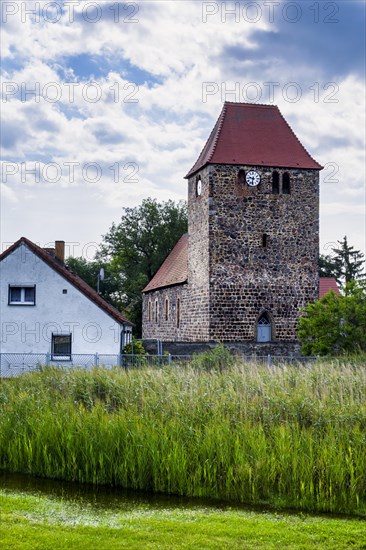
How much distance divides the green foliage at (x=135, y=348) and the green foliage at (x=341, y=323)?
6696mm

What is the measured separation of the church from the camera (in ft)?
113

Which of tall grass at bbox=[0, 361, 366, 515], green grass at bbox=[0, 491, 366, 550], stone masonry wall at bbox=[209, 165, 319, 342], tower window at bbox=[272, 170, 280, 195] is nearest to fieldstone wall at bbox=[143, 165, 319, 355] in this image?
stone masonry wall at bbox=[209, 165, 319, 342]

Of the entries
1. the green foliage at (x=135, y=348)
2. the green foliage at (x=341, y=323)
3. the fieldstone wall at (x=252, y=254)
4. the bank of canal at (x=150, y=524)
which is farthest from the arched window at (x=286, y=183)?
the bank of canal at (x=150, y=524)

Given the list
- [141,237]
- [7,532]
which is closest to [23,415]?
[7,532]

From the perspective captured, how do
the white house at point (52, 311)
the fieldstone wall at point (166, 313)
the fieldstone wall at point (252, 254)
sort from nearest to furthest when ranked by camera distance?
the white house at point (52, 311) → the fieldstone wall at point (252, 254) → the fieldstone wall at point (166, 313)

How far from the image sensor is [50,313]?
28.6 meters

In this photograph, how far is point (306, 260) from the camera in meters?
35.7

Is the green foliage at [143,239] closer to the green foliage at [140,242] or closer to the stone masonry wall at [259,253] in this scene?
the green foliage at [140,242]

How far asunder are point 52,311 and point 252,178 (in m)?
12.0

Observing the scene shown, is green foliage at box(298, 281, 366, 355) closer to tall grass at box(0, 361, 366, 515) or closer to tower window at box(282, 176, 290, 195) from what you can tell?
tower window at box(282, 176, 290, 195)

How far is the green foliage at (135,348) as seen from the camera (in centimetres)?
2919

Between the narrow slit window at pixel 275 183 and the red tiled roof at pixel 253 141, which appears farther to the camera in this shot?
the narrow slit window at pixel 275 183

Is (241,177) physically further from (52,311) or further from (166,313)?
(166,313)

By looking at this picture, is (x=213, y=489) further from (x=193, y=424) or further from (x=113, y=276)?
(x=113, y=276)
